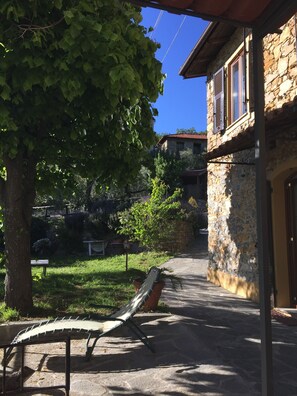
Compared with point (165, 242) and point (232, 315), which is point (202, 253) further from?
point (232, 315)

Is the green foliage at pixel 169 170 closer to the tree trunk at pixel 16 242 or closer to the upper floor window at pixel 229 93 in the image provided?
the upper floor window at pixel 229 93

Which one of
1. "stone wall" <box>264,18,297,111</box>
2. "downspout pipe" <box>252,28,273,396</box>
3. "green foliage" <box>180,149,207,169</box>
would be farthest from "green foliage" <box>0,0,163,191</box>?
"green foliage" <box>180,149,207,169</box>

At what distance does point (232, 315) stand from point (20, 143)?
160 inches

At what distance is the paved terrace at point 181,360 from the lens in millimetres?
3434

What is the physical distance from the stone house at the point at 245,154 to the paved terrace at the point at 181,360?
1.45 metres

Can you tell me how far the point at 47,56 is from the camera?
4270 mm

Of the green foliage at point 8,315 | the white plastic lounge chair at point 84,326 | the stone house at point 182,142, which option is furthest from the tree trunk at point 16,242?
the stone house at point 182,142

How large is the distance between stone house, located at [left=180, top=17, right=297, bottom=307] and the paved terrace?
1.45m

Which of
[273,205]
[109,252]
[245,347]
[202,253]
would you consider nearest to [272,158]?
[273,205]

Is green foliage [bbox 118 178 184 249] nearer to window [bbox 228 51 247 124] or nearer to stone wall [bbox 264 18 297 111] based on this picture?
window [bbox 228 51 247 124]

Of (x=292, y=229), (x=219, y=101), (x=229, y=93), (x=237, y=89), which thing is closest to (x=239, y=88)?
(x=237, y=89)

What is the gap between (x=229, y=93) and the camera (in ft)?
28.2

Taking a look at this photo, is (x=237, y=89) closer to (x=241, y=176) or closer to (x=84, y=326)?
(x=241, y=176)

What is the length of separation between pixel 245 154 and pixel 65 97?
457cm
